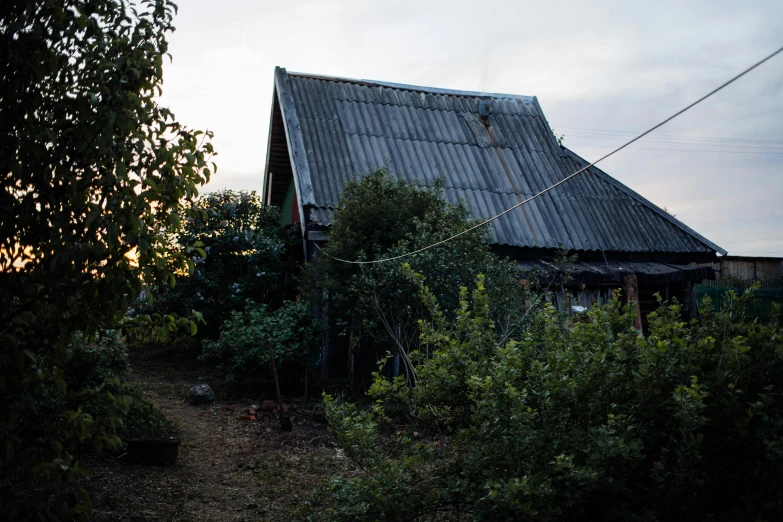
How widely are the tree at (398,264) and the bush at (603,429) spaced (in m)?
4.18

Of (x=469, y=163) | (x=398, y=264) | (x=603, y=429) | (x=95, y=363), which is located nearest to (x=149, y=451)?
(x=95, y=363)

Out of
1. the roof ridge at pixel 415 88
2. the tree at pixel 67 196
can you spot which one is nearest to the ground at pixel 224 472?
the tree at pixel 67 196

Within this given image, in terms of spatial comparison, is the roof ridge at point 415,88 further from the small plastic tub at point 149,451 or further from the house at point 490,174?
the small plastic tub at point 149,451

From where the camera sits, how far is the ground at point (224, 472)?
18.2 ft

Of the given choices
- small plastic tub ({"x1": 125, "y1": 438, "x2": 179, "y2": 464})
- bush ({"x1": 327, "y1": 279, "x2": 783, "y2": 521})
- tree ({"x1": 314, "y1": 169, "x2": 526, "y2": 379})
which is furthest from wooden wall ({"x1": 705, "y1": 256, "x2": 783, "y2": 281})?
bush ({"x1": 327, "y1": 279, "x2": 783, "y2": 521})

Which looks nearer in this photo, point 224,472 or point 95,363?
point 224,472

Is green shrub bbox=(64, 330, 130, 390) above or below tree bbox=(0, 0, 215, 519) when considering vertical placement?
below

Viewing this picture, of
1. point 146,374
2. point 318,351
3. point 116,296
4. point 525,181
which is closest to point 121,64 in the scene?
point 116,296

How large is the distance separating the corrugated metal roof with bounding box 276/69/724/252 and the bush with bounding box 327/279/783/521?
7662 mm

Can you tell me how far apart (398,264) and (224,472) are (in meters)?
3.53

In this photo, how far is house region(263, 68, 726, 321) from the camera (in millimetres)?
12446

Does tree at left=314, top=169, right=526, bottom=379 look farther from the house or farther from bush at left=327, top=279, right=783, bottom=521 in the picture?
bush at left=327, top=279, right=783, bottom=521

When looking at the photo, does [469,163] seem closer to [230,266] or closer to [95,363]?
[230,266]

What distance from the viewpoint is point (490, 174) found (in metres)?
13.9
